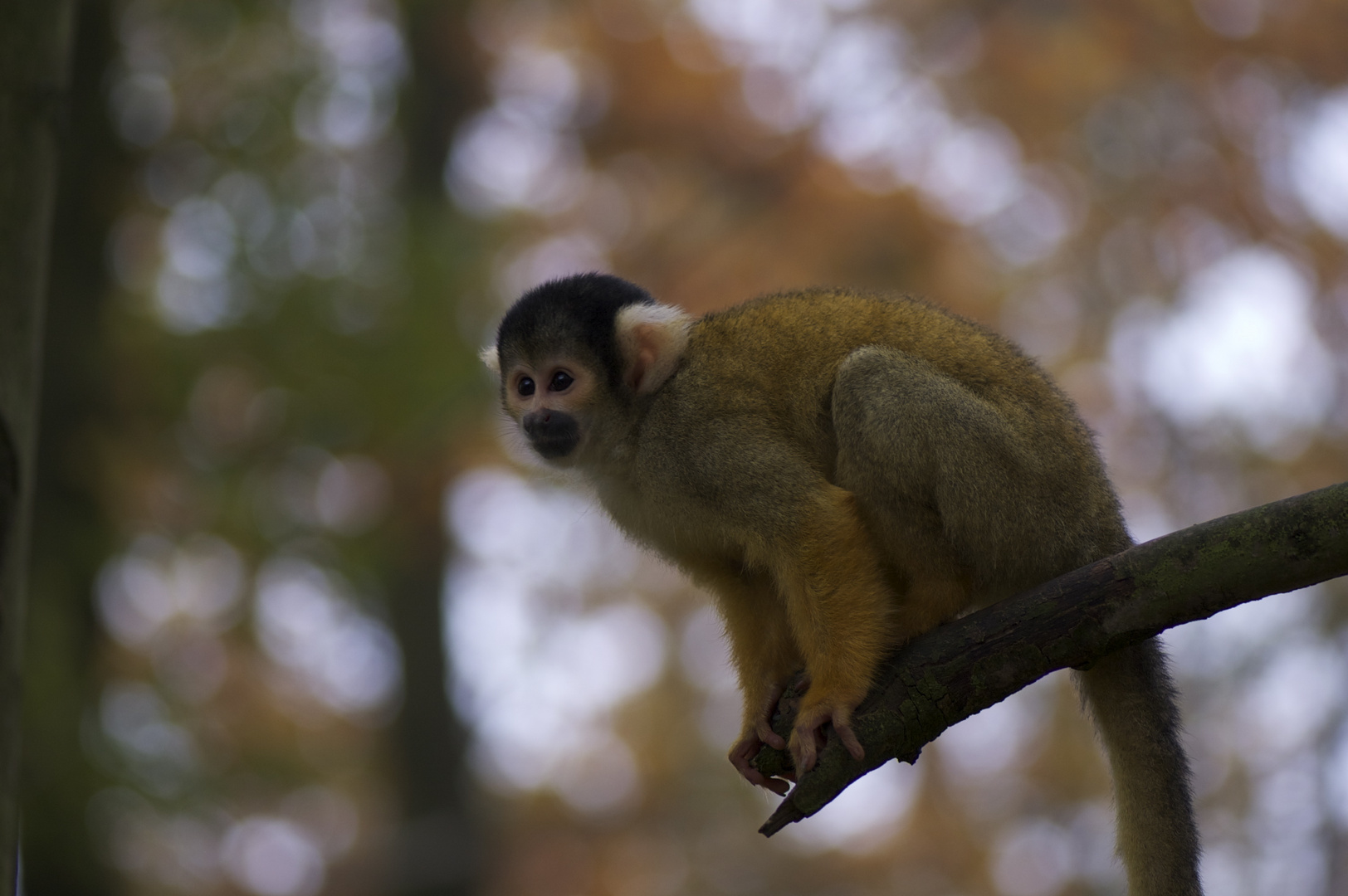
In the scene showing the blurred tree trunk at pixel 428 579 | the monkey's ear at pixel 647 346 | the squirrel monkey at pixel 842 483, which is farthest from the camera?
the blurred tree trunk at pixel 428 579

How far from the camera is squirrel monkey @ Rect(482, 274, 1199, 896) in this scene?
10.7 feet

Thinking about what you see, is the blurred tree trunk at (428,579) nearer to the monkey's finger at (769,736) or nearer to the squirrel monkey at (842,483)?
the squirrel monkey at (842,483)

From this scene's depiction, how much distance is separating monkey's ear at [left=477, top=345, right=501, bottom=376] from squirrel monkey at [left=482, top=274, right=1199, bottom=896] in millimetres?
310

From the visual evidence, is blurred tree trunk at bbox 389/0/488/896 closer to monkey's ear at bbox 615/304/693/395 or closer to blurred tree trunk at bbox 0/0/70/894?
monkey's ear at bbox 615/304/693/395

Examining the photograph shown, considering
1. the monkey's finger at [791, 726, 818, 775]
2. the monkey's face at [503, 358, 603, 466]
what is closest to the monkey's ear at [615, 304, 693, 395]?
the monkey's face at [503, 358, 603, 466]

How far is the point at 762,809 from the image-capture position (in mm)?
11055

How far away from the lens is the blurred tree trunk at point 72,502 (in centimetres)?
571

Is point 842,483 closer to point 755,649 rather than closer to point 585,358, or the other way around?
point 755,649

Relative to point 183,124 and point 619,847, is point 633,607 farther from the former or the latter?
point 183,124

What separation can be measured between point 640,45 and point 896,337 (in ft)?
24.1

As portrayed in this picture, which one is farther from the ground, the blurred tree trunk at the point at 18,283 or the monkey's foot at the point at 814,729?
the blurred tree trunk at the point at 18,283

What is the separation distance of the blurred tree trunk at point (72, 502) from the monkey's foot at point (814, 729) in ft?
12.1

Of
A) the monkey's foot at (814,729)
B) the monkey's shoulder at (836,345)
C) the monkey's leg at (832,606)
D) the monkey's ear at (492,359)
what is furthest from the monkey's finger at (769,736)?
the monkey's ear at (492,359)

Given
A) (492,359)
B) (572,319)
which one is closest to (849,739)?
(572,319)
